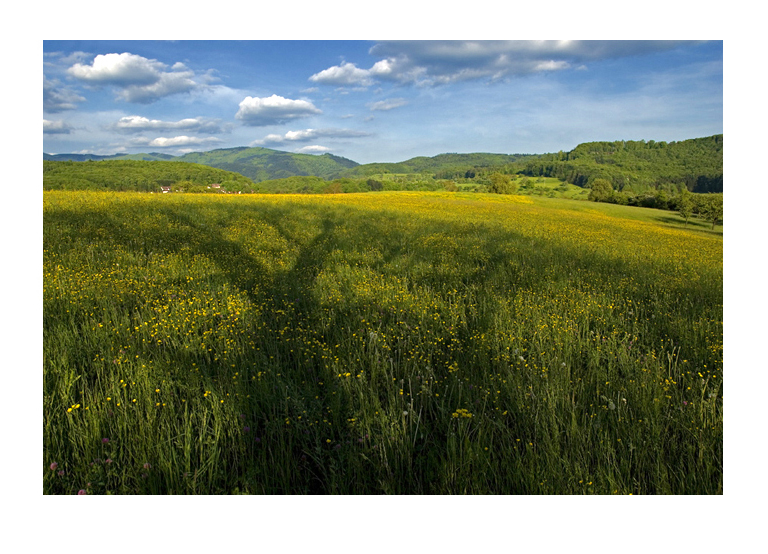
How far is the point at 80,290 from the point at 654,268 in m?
9.39

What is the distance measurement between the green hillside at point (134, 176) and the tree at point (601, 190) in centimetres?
3061

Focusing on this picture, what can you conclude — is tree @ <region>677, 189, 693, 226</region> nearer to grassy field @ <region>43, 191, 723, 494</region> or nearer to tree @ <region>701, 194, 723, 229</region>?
tree @ <region>701, 194, 723, 229</region>

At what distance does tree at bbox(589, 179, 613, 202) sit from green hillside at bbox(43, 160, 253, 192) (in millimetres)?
30611

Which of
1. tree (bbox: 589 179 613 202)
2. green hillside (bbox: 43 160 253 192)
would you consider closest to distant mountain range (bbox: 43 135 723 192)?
tree (bbox: 589 179 613 202)

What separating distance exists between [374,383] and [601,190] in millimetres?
35117

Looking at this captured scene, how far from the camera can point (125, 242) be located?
7418 millimetres

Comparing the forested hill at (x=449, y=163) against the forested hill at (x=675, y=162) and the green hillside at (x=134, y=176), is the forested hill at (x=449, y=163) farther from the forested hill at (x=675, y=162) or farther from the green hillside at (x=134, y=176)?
the forested hill at (x=675, y=162)

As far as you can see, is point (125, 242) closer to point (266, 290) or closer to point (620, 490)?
point (266, 290)

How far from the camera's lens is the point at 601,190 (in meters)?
31.1

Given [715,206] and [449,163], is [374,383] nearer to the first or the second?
[715,206]

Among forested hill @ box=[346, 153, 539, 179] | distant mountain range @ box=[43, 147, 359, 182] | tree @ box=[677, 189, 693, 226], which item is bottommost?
tree @ box=[677, 189, 693, 226]

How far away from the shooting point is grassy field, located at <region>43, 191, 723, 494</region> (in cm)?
219
